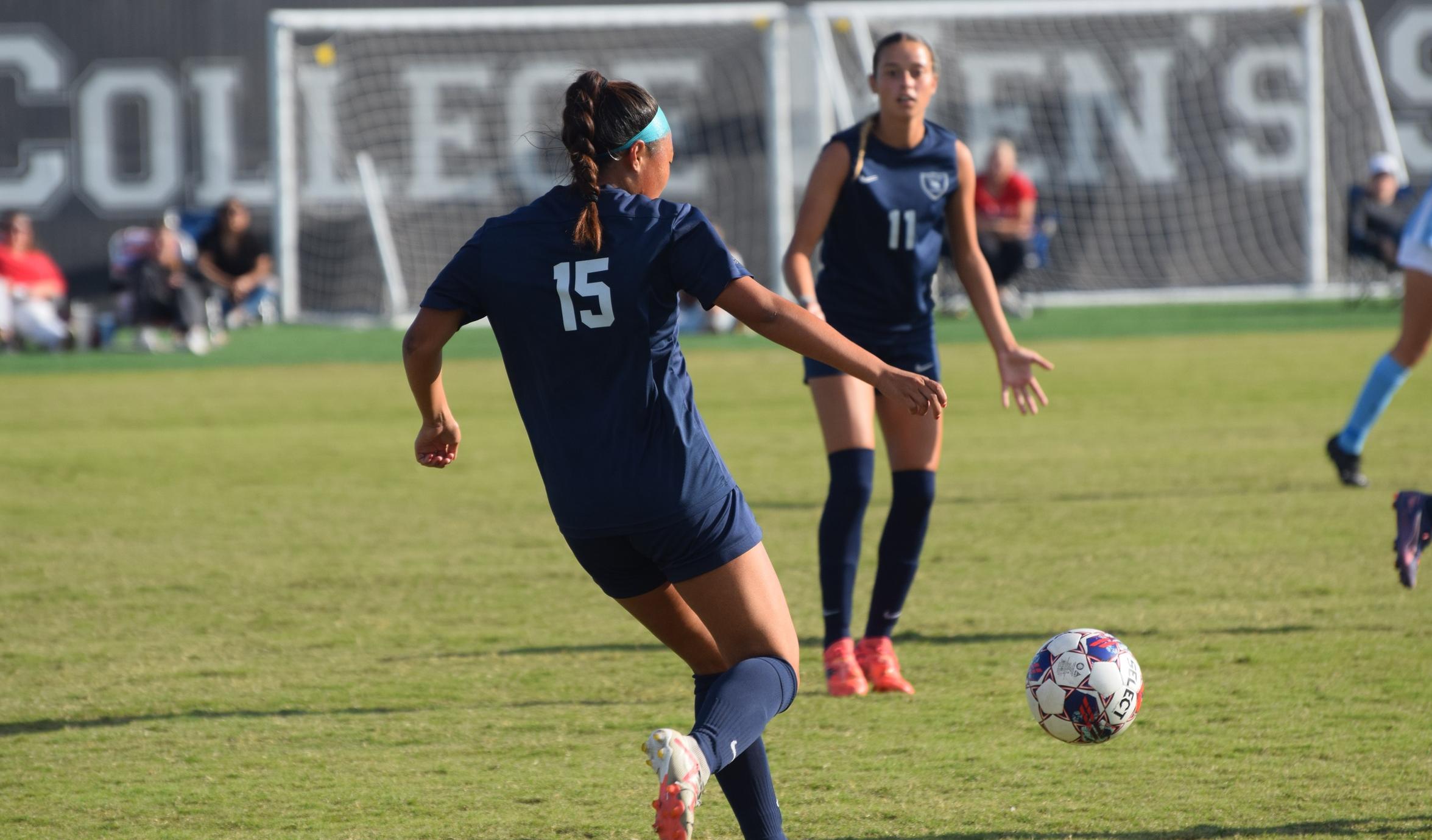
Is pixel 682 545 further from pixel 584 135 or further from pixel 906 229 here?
pixel 906 229

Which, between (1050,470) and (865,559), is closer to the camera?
(865,559)

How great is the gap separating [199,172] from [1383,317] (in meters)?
17.2

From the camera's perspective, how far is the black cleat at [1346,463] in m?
8.66

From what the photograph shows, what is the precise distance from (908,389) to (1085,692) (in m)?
1.45

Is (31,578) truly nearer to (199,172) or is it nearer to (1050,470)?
(1050,470)

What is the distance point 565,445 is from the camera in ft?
10.7

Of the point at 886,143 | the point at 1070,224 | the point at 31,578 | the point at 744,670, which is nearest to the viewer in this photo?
the point at 744,670

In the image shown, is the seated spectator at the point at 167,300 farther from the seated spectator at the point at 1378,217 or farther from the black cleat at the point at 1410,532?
the black cleat at the point at 1410,532

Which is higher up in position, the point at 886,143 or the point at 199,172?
the point at 886,143

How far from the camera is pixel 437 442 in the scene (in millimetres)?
3594

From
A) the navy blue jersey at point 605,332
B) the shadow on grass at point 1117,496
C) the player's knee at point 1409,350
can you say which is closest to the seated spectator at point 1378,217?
the shadow on grass at point 1117,496

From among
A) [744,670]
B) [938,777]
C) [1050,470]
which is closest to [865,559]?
[1050,470]

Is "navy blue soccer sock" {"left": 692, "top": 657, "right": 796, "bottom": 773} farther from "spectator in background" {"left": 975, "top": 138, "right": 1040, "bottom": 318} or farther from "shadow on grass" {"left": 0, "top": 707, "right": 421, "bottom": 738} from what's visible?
"spectator in background" {"left": 975, "top": 138, "right": 1040, "bottom": 318}

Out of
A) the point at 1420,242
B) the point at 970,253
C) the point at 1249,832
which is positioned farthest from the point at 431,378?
the point at 1420,242
